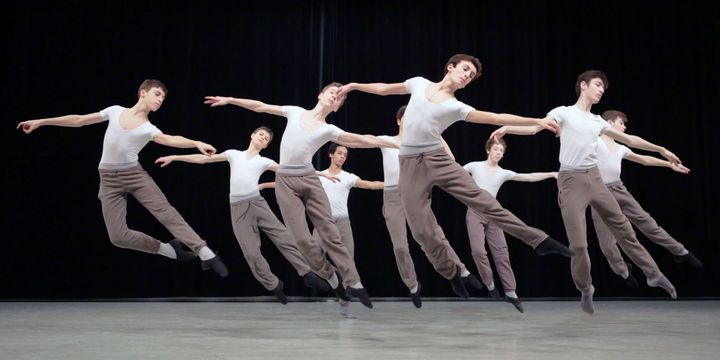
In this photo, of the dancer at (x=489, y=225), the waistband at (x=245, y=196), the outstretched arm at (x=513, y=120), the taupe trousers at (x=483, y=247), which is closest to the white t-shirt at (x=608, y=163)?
the dancer at (x=489, y=225)

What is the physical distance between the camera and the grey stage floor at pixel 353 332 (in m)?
3.79

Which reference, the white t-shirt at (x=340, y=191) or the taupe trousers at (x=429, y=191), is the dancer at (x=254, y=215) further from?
the taupe trousers at (x=429, y=191)

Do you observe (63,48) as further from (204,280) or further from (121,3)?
(204,280)

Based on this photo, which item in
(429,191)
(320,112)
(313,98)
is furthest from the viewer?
(313,98)

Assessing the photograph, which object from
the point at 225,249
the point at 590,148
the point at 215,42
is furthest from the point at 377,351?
the point at 215,42

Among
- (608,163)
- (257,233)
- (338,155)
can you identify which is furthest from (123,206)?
(608,163)

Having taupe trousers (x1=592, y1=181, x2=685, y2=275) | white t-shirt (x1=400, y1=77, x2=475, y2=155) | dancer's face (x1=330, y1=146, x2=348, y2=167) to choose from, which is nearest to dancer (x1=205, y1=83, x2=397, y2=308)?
white t-shirt (x1=400, y1=77, x2=475, y2=155)

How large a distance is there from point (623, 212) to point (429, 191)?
7.75 ft

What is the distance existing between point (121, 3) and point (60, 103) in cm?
121

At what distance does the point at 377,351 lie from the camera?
3859 millimetres

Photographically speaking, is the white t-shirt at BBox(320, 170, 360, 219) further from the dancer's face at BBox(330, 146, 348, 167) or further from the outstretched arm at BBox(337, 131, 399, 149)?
the outstretched arm at BBox(337, 131, 399, 149)

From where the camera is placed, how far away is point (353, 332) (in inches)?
190

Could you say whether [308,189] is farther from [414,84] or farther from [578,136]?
[578,136]

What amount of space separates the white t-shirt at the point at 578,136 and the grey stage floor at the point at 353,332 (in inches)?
44.3
